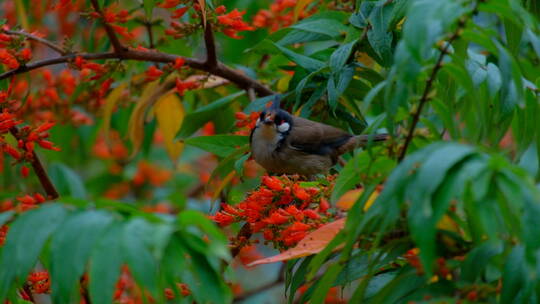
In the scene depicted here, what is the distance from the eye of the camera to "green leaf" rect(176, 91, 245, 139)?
4.45 metres

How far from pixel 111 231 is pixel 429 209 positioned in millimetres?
805

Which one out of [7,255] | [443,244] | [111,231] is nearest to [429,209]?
[443,244]

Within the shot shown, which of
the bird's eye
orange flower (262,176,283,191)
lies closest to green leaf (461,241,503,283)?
orange flower (262,176,283,191)

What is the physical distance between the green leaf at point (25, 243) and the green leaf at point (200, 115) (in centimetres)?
230

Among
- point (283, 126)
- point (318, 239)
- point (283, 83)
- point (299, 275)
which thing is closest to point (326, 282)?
point (318, 239)

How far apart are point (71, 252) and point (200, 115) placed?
2466mm

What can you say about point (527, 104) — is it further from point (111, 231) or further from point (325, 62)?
point (111, 231)

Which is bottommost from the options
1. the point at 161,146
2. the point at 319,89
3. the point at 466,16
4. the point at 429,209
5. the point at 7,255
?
the point at 161,146

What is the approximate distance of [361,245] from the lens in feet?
8.23

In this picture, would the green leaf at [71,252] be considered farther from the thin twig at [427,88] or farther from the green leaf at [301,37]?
the green leaf at [301,37]

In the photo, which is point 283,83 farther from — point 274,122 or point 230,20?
point 230,20

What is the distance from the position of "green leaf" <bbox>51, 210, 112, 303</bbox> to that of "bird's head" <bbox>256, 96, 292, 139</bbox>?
8.33 feet

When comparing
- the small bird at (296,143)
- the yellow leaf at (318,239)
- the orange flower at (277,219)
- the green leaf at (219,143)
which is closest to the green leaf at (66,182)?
the small bird at (296,143)

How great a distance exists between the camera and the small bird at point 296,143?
15.8 feet
